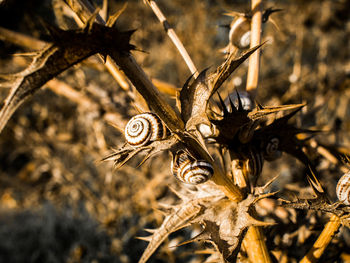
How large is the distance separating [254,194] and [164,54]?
4839mm

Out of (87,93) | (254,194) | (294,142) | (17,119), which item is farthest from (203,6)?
(254,194)

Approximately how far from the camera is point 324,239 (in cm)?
79

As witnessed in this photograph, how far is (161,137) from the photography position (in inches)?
27.2

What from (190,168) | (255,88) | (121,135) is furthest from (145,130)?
(121,135)

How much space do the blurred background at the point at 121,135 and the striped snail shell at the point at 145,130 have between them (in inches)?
6.8

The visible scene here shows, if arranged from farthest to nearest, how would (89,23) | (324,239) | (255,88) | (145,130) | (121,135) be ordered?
1. (121,135)
2. (255,88)
3. (324,239)
4. (145,130)
5. (89,23)

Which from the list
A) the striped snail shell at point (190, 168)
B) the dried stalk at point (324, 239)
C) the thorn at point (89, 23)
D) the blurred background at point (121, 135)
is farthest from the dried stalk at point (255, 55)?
the thorn at point (89, 23)

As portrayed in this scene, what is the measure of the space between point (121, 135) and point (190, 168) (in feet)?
3.73

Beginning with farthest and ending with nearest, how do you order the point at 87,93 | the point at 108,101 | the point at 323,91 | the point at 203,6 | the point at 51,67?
the point at 203,6
the point at 323,91
the point at 87,93
the point at 108,101
the point at 51,67

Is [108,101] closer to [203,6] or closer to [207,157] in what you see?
[207,157]

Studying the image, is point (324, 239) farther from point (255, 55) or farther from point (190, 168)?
point (255, 55)

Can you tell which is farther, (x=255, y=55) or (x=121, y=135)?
(x=121, y=135)

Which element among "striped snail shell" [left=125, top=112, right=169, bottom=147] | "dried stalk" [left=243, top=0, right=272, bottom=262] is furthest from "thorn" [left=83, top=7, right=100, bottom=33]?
"dried stalk" [left=243, top=0, right=272, bottom=262]

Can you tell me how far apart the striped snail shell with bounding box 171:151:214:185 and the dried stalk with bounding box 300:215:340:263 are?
0.44 metres
